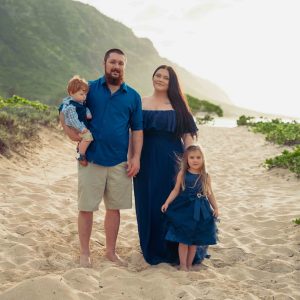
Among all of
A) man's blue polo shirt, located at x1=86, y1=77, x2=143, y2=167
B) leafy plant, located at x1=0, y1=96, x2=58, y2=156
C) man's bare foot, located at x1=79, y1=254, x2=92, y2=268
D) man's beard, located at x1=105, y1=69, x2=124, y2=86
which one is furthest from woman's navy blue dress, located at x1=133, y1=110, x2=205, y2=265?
leafy plant, located at x1=0, y1=96, x2=58, y2=156

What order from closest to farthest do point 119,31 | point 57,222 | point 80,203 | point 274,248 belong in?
point 80,203 < point 274,248 < point 57,222 < point 119,31

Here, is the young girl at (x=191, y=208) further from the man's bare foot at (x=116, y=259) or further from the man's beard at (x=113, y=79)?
the man's beard at (x=113, y=79)

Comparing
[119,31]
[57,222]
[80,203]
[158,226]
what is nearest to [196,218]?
[158,226]

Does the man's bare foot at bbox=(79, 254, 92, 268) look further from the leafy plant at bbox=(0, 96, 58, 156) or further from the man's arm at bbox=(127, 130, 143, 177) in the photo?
the leafy plant at bbox=(0, 96, 58, 156)

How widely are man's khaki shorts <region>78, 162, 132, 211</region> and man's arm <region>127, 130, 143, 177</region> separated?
2.3 inches

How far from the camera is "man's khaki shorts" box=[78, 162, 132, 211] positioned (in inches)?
154

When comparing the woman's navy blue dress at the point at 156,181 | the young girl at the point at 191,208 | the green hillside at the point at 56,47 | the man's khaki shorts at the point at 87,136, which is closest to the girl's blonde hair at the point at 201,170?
the young girl at the point at 191,208

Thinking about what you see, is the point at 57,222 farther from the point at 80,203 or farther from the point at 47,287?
the point at 47,287

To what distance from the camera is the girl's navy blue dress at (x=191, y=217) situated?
386 cm

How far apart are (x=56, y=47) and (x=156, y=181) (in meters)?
84.8

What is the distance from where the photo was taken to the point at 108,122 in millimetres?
3857

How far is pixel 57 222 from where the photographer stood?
5.45 meters

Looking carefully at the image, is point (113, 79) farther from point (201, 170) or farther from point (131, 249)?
point (131, 249)

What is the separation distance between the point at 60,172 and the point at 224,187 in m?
3.37
